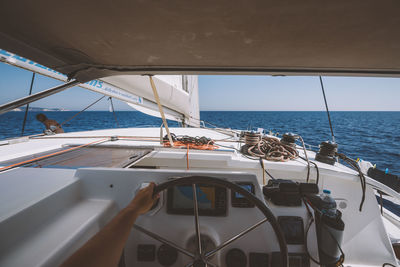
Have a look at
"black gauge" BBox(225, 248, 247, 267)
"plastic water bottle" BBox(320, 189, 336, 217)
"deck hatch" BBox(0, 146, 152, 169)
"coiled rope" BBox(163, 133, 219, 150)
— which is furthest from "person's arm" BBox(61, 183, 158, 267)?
"coiled rope" BBox(163, 133, 219, 150)

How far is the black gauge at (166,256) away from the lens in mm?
1236

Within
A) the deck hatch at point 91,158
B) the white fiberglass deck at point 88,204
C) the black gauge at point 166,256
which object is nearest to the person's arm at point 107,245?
the white fiberglass deck at point 88,204

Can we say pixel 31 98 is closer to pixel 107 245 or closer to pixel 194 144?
pixel 107 245

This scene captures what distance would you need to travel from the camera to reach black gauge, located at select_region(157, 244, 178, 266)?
1.24 meters

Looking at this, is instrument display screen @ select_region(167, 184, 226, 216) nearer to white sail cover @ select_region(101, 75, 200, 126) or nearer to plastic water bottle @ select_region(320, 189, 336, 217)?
plastic water bottle @ select_region(320, 189, 336, 217)

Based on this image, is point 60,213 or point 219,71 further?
point 219,71

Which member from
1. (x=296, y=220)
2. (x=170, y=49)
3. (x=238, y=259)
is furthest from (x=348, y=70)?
(x=238, y=259)

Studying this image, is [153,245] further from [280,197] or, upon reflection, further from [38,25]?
[38,25]

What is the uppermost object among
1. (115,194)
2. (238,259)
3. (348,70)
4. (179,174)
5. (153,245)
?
(348,70)

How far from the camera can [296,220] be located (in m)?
1.31

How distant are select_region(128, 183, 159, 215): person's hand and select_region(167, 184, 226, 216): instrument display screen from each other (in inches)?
12.5

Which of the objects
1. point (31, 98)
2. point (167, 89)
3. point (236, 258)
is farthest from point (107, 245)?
point (167, 89)

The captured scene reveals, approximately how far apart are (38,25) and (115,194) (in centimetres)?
105

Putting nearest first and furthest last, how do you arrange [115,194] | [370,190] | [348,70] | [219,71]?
[115,194] → [348,70] → [219,71] → [370,190]
